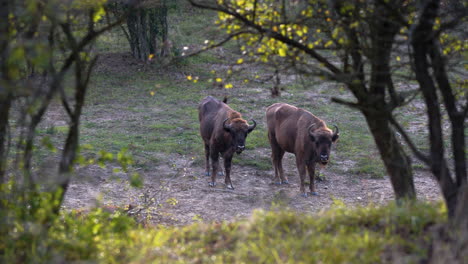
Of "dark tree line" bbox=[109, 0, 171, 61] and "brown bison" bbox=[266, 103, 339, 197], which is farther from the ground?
"dark tree line" bbox=[109, 0, 171, 61]

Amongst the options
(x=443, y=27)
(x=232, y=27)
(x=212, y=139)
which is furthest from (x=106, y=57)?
(x=443, y=27)

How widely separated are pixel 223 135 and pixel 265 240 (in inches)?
282

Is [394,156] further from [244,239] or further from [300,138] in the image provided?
[300,138]

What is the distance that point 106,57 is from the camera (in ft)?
78.0

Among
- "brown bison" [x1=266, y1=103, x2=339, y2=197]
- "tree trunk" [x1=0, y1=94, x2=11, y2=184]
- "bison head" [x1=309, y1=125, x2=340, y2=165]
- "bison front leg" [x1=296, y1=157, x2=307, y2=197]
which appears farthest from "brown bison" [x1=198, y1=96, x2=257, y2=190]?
"tree trunk" [x1=0, y1=94, x2=11, y2=184]

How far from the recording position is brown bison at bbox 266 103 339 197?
11.1 m

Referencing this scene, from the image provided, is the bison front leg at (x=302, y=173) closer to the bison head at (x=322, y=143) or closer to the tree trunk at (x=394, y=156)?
the bison head at (x=322, y=143)

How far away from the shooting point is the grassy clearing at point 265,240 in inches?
170

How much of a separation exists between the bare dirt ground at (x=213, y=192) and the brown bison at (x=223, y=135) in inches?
16.2

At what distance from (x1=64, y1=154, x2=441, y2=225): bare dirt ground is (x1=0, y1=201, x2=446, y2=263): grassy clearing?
3625mm

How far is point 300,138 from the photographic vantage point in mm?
11586

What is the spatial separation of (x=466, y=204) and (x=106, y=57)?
21131 mm

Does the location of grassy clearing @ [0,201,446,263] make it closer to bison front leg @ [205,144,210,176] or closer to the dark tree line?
bison front leg @ [205,144,210,176]

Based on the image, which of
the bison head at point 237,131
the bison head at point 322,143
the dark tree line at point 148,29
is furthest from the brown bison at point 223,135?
the dark tree line at point 148,29
